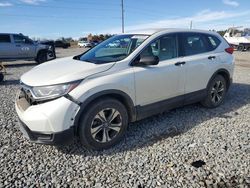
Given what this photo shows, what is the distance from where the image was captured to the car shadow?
12.1ft

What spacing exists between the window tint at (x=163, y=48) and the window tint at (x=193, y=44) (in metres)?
0.27

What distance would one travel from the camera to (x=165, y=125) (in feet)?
14.8

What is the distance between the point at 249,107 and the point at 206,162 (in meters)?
2.92

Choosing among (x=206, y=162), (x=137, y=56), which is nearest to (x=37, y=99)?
(x=137, y=56)

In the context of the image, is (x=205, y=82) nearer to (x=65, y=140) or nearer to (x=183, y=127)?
(x=183, y=127)

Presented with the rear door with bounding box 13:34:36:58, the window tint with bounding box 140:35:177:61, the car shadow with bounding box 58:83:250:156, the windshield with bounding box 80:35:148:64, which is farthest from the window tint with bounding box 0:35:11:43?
the window tint with bounding box 140:35:177:61

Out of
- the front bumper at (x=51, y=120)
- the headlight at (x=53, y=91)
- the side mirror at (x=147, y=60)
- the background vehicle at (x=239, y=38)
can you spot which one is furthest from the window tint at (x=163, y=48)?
the background vehicle at (x=239, y=38)

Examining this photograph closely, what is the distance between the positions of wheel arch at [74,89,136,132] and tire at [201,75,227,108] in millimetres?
2127

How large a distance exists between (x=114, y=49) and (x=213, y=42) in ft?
7.55

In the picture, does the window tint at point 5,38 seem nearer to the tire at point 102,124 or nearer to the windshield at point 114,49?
the windshield at point 114,49

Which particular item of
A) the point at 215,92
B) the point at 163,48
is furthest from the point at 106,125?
the point at 215,92

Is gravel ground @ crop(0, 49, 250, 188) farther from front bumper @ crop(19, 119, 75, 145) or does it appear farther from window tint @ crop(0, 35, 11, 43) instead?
window tint @ crop(0, 35, 11, 43)

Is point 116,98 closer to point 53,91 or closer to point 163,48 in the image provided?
point 53,91

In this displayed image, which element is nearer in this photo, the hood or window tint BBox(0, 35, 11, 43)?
the hood
